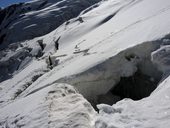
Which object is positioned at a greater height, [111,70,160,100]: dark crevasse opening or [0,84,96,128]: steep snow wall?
[0,84,96,128]: steep snow wall

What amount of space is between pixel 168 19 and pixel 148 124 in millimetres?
3970

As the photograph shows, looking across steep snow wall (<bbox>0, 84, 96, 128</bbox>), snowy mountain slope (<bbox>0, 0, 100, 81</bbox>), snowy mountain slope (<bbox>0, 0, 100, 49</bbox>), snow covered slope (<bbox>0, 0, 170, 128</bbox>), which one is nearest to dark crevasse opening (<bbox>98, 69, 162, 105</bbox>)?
snow covered slope (<bbox>0, 0, 170, 128</bbox>)

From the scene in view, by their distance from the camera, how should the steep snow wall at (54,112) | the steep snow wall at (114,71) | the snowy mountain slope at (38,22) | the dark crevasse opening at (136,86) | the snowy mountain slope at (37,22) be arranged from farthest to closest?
1. the snowy mountain slope at (38,22)
2. the snowy mountain slope at (37,22)
3. the dark crevasse opening at (136,86)
4. the steep snow wall at (114,71)
5. the steep snow wall at (54,112)

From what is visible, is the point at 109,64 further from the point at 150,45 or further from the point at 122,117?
the point at 122,117

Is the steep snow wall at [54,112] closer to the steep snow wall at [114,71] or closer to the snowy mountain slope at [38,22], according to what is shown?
the steep snow wall at [114,71]

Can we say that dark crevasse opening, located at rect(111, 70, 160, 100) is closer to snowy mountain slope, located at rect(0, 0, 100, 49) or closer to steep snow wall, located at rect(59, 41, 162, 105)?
steep snow wall, located at rect(59, 41, 162, 105)

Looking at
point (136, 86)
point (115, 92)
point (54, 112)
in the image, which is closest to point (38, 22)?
point (115, 92)

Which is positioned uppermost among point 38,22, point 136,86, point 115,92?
point 136,86

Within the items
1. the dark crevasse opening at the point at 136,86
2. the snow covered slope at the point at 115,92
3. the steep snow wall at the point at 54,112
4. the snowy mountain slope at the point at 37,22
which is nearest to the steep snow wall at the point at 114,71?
the snow covered slope at the point at 115,92

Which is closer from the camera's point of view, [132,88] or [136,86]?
[136,86]

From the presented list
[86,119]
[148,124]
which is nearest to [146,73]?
[86,119]

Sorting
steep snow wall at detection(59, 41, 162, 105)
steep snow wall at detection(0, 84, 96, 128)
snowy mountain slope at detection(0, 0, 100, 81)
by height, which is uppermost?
steep snow wall at detection(0, 84, 96, 128)

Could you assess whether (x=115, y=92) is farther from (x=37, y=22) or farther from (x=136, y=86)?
(x=37, y=22)

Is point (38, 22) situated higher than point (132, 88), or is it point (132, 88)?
point (132, 88)
